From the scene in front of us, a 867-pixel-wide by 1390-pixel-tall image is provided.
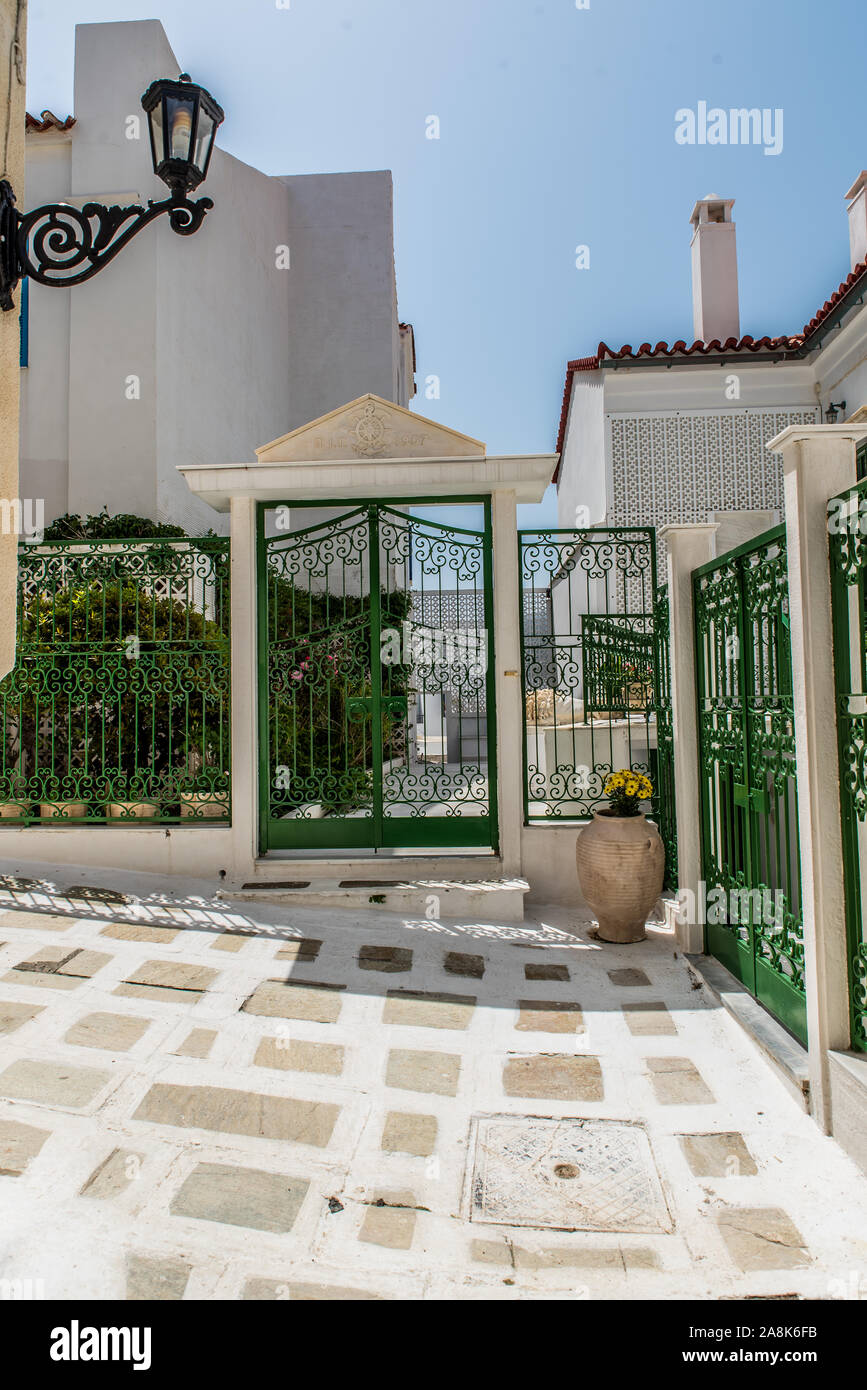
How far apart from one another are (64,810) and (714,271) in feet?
35.2

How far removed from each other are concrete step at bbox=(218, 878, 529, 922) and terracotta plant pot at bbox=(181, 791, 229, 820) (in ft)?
2.21

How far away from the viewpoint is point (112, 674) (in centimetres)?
578

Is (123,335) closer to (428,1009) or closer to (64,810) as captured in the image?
(64,810)

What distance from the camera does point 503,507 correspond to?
5.66 metres

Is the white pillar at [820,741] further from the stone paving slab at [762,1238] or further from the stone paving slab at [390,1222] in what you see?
the stone paving slab at [390,1222]

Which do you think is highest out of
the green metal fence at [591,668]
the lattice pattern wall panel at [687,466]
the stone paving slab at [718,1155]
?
the lattice pattern wall panel at [687,466]

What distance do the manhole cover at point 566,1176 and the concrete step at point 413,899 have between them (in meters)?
2.32

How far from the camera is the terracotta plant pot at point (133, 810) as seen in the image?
5781mm

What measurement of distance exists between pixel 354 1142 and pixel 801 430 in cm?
282

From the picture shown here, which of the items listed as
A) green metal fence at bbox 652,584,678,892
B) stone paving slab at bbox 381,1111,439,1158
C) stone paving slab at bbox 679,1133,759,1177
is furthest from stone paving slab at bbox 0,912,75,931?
green metal fence at bbox 652,584,678,892

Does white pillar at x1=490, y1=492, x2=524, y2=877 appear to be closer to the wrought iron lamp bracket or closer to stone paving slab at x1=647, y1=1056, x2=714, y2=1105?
stone paving slab at x1=647, y1=1056, x2=714, y2=1105

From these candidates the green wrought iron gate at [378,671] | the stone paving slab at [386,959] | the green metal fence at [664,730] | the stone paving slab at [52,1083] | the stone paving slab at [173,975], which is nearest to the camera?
the stone paving slab at [52,1083]

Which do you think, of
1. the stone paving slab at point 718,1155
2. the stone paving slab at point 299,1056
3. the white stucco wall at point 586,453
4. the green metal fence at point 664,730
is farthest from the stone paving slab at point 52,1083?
the white stucco wall at point 586,453

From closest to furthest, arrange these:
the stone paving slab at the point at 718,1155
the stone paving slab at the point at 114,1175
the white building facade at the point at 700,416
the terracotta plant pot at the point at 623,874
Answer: the stone paving slab at the point at 114,1175, the stone paving slab at the point at 718,1155, the terracotta plant pot at the point at 623,874, the white building facade at the point at 700,416
